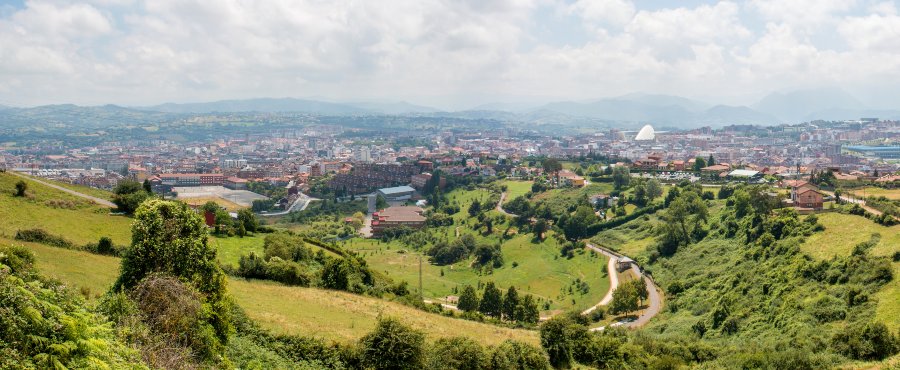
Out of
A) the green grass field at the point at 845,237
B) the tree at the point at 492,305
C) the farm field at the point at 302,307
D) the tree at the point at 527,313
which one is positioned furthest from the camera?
the tree at the point at 492,305

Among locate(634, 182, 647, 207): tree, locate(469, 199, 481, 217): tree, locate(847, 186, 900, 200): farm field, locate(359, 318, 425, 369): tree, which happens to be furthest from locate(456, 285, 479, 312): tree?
locate(469, 199, 481, 217): tree

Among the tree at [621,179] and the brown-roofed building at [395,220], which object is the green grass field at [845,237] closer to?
the tree at [621,179]

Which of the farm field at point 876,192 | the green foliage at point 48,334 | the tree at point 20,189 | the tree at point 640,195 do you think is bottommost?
the tree at point 640,195

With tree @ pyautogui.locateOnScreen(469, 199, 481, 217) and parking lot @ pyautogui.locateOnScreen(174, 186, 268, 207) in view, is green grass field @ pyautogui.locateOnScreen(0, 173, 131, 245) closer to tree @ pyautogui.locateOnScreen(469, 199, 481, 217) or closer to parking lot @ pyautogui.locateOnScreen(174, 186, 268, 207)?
tree @ pyautogui.locateOnScreen(469, 199, 481, 217)

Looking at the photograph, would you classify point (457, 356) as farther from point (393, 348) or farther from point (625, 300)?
point (625, 300)

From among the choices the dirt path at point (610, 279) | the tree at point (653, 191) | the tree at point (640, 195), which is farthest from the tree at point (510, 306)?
the tree at point (653, 191)

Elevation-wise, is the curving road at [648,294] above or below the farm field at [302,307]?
below
